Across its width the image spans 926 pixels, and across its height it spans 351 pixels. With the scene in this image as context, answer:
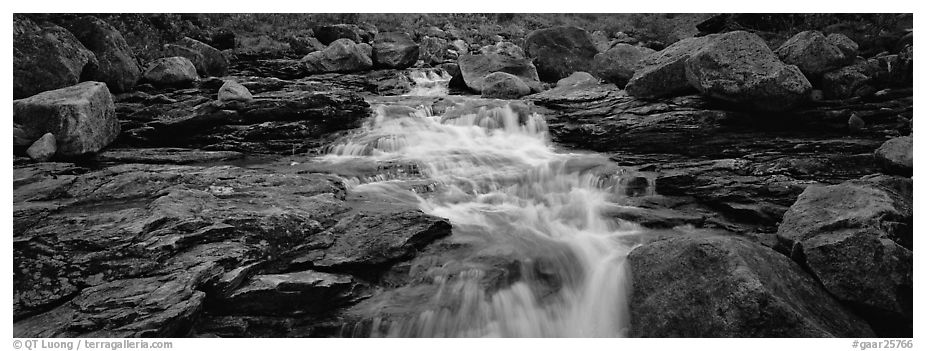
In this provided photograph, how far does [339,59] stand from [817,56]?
36.7 ft

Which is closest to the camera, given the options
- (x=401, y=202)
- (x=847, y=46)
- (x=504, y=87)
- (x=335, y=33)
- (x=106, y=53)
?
(x=401, y=202)

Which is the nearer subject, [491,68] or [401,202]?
[401,202]

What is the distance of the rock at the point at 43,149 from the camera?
19.9 feet

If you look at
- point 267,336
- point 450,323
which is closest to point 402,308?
point 450,323

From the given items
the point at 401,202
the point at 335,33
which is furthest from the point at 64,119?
the point at 335,33

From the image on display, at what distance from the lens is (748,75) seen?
272 inches

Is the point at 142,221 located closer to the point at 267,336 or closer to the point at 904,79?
the point at 267,336

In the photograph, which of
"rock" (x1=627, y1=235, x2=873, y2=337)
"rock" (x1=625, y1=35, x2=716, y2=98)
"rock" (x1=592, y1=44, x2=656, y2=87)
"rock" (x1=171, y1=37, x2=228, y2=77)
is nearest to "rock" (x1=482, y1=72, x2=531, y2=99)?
"rock" (x1=592, y1=44, x2=656, y2=87)

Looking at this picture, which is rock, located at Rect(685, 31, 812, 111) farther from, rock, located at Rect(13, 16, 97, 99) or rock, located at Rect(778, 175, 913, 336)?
rock, located at Rect(13, 16, 97, 99)

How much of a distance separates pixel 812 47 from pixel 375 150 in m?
6.52

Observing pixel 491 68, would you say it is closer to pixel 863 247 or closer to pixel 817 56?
pixel 817 56

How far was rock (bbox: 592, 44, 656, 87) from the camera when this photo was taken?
936cm

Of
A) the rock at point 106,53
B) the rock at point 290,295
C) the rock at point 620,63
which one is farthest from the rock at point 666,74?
the rock at point 106,53

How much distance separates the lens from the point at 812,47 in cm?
732
